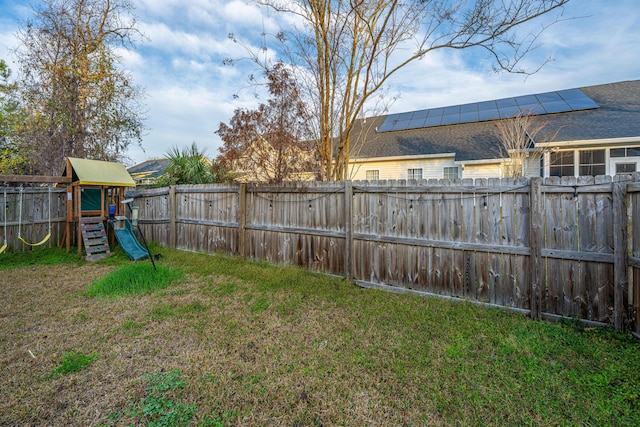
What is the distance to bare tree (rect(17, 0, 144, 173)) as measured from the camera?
969 centimetres

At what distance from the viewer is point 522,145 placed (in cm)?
942

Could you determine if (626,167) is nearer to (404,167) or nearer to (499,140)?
(499,140)

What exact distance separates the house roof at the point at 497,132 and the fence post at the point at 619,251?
5.40m

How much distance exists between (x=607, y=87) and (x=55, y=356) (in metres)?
18.2

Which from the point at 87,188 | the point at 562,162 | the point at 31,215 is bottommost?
the point at 31,215

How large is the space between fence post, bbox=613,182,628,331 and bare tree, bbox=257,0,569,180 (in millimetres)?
3092

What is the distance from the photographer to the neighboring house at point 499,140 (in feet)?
29.4

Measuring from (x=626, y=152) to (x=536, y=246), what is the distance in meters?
8.91

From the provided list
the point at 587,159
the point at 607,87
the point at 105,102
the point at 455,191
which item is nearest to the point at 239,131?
the point at 455,191

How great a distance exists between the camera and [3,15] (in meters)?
8.25

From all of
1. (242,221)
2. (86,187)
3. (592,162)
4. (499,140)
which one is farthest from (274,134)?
(592,162)

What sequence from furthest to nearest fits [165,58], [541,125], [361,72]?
[541,125] < [165,58] < [361,72]

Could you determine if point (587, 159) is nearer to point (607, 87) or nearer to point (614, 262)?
point (607, 87)

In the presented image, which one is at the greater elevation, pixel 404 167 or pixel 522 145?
pixel 522 145
